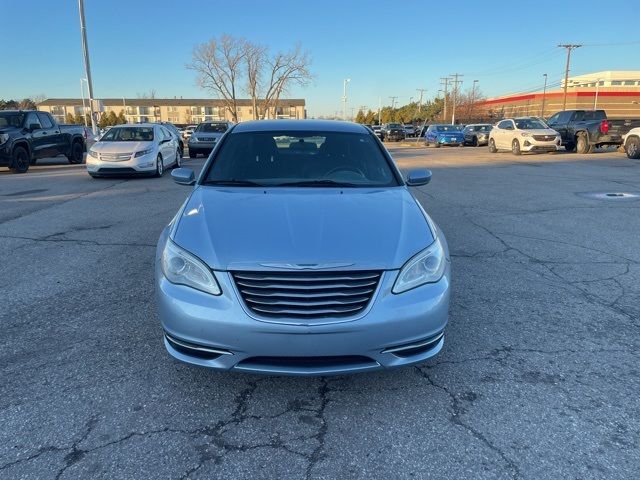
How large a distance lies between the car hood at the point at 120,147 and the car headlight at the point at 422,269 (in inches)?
476

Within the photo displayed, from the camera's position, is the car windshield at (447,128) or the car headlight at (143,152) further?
the car windshield at (447,128)

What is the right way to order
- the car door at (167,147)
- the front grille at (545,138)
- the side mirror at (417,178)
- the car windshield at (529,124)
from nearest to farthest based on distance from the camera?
the side mirror at (417,178)
the car door at (167,147)
the front grille at (545,138)
the car windshield at (529,124)

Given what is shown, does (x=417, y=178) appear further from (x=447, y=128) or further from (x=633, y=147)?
(x=447, y=128)

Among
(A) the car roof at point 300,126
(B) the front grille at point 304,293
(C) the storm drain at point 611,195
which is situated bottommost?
(C) the storm drain at point 611,195

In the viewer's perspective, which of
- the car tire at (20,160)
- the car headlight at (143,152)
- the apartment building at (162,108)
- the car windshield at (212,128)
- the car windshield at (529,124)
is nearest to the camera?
the car headlight at (143,152)

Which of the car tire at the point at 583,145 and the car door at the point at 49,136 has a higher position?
the car door at the point at 49,136

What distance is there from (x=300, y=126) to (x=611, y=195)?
865 centimetres

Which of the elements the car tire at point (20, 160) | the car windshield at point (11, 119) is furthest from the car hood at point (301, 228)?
the car windshield at point (11, 119)

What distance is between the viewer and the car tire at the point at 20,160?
49.5 ft

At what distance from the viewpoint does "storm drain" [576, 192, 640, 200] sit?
10.1 meters

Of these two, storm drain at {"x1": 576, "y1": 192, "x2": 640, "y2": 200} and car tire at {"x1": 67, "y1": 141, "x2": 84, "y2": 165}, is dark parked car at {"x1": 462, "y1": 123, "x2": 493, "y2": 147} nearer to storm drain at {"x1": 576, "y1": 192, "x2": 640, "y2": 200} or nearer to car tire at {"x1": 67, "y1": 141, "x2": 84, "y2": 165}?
storm drain at {"x1": 576, "y1": 192, "x2": 640, "y2": 200}

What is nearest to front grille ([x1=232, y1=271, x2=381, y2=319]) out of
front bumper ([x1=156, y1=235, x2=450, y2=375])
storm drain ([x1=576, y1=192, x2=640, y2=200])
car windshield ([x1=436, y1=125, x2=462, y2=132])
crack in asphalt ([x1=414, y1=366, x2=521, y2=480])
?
front bumper ([x1=156, y1=235, x2=450, y2=375])

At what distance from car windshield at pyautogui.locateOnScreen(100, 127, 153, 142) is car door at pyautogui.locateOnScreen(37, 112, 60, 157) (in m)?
4.04

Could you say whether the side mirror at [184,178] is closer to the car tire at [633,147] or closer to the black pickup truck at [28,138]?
the black pickup truck at [28,138]
